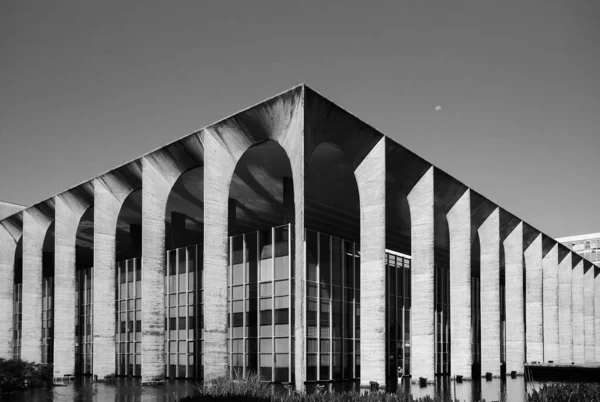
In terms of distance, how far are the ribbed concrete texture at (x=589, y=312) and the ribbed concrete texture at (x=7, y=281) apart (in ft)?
157

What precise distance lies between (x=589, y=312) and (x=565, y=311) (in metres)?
7.78

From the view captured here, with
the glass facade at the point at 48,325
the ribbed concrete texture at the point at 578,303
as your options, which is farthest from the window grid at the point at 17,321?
the ribbed concrete texture at the point at 578,303

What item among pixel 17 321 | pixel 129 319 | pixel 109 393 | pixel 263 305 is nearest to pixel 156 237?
pixel 263 305

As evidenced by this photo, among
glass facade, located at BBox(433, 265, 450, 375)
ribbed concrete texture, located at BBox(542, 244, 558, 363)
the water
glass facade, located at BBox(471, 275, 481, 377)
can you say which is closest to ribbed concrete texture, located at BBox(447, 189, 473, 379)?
the water

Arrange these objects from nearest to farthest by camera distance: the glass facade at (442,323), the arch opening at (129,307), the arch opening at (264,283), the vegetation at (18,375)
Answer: the vegetation at (18,375), the arch opening at (264,283), the arch opening at (129,307), the glass facade at (442,323)

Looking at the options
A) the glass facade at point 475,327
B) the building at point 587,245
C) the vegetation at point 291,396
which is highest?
the building at point 587,245

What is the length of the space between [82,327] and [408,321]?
22.6 m

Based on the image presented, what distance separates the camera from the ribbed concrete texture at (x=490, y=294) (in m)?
35.1

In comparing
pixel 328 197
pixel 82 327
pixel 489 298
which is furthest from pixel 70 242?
pixel 489 298

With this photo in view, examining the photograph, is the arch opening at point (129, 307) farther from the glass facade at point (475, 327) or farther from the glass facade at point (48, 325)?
the glass facade at point (475, 327)

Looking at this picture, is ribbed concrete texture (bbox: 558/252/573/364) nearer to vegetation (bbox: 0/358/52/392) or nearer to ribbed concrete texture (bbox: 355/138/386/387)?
ribbed concrete texture (bbox: 355/138/386/387)

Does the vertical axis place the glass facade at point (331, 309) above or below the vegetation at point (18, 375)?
above

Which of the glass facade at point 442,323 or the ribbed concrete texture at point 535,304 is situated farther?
the ribbed concrete texture at point 535,304

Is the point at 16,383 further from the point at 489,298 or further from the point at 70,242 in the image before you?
the point at 489,298
